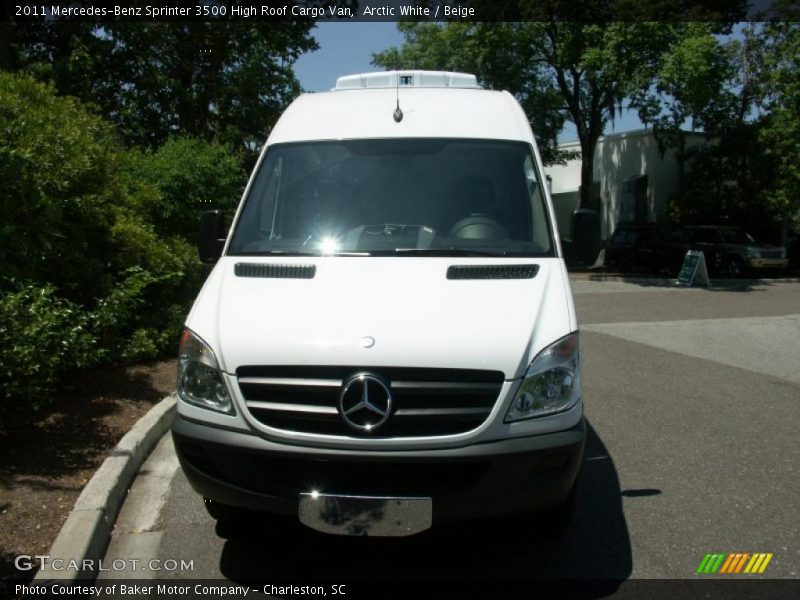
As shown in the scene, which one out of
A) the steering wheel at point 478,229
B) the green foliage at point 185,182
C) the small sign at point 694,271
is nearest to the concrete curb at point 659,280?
the small sign at point 694,271

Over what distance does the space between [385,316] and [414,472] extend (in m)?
0.74

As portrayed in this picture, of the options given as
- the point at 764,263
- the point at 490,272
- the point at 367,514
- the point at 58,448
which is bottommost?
the point at 764,263

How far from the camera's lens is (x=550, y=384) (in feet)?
11.5

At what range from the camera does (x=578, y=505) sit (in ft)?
15.3

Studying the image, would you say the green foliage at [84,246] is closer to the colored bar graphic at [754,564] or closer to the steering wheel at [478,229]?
the steering wheel at [478,229]

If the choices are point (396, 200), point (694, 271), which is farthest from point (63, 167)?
point (694, 271)

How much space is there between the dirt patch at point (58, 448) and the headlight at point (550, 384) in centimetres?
241

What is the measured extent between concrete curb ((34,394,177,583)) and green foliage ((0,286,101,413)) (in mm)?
655

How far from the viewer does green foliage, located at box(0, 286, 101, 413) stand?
4840mm

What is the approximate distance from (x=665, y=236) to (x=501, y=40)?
8407mm

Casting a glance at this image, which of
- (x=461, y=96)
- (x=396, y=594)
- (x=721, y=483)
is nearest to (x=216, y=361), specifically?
(x=396, y=594)

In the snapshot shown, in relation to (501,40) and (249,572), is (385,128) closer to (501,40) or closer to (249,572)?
(249,572)

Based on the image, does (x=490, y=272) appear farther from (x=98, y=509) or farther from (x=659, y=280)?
(x=659, y=280)

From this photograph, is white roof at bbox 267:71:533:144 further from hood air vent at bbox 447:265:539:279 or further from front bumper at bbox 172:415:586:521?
front bumper at bbox 172:415:586:521
